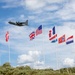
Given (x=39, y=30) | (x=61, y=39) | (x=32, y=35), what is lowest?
(x=61, y=39)

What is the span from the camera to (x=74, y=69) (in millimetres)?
87375

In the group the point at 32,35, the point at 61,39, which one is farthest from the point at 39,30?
the point at 61,39

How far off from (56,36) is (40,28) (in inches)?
144

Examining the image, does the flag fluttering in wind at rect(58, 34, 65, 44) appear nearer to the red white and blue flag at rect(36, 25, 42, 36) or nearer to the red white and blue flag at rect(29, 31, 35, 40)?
the red white and blue flag at rect(36, 25, 42, 36)

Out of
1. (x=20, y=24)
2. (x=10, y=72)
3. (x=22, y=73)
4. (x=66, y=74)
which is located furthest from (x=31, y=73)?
(x=20, y=24)

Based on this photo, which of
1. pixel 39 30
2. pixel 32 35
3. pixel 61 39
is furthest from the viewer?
pixel 32 35

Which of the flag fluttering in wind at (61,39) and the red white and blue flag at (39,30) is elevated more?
the red white and blue flag at (39,30)

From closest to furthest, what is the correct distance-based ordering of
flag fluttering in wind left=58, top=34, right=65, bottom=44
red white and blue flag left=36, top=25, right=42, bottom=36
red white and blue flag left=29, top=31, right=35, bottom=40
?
flag fluttering in wind left=58, top=34, right=65, bottom=44, red white and blue flag left=36, top=25, right=42, bottom=36, red white and blue flag left=29, top=31, right=35, bottom=40

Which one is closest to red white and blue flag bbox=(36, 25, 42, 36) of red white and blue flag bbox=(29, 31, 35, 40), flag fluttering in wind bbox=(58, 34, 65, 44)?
red white and blue flag bbox=(29, 31, 35, 40)

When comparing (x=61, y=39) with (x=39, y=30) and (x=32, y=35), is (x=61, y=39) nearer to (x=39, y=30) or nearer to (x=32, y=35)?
(x=39, y=30)

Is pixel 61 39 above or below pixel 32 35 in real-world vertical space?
below

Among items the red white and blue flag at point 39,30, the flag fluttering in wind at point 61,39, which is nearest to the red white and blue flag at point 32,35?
the red white and blue flag at point 39,30

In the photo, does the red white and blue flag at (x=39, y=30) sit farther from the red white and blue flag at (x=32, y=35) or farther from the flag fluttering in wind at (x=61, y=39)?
the flag fluttering in wind at (x=61, y=39)

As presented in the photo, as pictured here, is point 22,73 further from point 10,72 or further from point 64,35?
point 64,35
